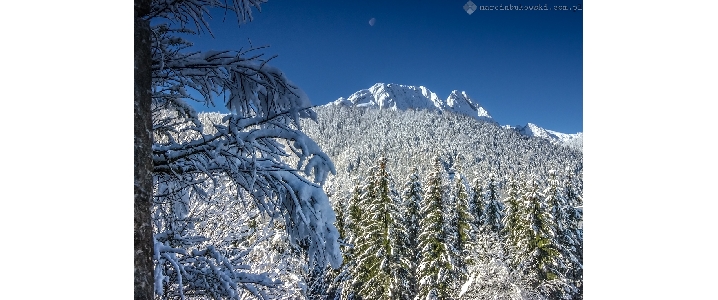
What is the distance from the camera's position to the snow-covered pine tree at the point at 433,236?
12.2 meters

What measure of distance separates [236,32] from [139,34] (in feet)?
4.00

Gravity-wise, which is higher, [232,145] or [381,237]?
[232,145]

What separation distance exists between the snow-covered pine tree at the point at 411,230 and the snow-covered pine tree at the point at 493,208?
86.8 inches

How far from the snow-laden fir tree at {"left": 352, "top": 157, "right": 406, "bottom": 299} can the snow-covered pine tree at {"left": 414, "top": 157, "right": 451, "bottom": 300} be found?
813 millimetres

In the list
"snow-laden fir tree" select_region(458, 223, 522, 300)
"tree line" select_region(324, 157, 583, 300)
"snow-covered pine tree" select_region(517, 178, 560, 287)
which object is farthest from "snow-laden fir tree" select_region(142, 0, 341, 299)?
"snow-laden fir tree" select_region(458, 223, 522, 300)

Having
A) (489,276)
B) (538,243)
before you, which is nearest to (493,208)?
(538,243)

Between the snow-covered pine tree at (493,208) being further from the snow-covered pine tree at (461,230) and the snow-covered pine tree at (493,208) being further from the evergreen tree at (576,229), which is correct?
the evergreen tree at (576,229)

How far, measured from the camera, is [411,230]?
13.8 m

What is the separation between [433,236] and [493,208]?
2.88 m

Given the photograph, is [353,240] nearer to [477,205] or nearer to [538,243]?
[477,205]

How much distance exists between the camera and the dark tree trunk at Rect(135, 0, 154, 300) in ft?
5.57
